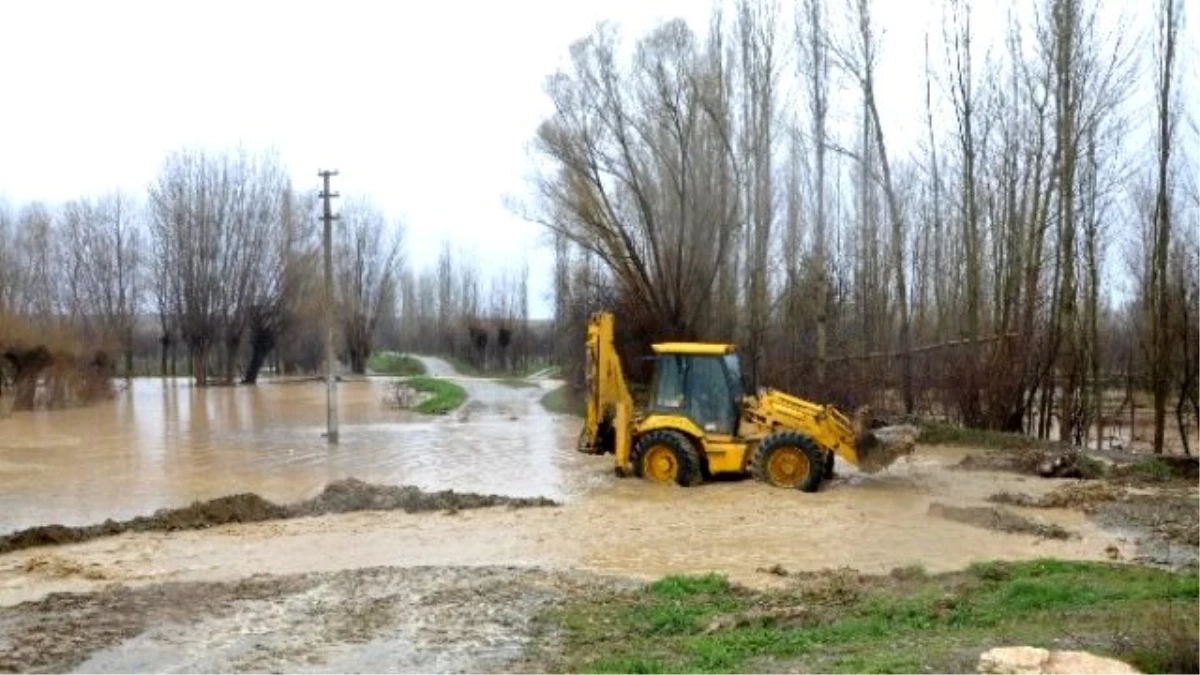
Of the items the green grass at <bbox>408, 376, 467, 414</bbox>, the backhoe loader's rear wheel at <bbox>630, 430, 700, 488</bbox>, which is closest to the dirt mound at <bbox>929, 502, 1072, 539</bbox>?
the backhoe loader's rear wheel at <bbox>630, 430, 700, 488</bbox>

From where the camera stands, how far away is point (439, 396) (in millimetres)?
46375

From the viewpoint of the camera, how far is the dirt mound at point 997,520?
13.7 m

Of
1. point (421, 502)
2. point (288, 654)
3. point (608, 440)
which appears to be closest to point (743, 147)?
point (608, 440)

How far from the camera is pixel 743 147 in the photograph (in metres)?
34.5

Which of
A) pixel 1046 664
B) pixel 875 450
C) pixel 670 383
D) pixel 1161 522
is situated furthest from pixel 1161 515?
pixel 1046 664

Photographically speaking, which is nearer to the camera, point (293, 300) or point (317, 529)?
point (317, 529)

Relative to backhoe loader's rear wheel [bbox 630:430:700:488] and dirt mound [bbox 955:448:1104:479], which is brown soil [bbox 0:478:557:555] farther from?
dirt mound [bbox 955:448:1104:479]

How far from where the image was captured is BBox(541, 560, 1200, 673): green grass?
6.64m

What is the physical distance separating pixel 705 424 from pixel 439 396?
29855mm

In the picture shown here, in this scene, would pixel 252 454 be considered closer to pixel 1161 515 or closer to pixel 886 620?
pixel 1161 515

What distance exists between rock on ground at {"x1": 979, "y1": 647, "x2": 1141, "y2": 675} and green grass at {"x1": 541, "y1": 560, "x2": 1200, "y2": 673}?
226mm

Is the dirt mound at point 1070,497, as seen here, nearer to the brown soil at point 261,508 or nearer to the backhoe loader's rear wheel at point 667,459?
the backhoe loader's rear wheel at point 667,459

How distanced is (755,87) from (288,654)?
28929 millimetres

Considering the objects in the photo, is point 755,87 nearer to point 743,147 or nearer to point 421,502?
point 743,147
